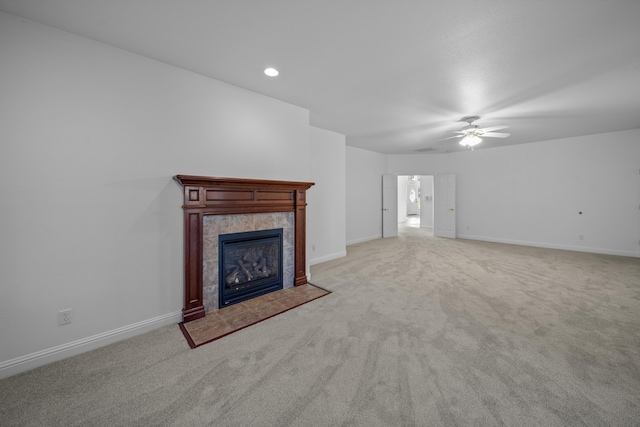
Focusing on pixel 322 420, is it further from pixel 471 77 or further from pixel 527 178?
pixel 527 178

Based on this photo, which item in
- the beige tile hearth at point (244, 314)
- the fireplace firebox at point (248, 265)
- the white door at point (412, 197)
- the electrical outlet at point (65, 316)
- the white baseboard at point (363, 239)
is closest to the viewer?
the electrical outlet at point (65, 316)

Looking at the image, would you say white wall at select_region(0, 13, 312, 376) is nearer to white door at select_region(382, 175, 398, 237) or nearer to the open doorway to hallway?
white door at select_region(382, 175, 398, 237)

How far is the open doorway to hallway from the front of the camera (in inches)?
405

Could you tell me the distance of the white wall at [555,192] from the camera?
5254mm

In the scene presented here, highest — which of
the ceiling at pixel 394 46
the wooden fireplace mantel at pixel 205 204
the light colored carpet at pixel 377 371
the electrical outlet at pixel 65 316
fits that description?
the ceiling at pixel 394 46

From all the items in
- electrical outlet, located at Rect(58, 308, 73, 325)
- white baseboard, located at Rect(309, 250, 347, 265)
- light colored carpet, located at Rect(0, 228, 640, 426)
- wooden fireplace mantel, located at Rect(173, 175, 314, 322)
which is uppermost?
wooden fireplace mantel, located at Rect(173, 175, 314, 322)

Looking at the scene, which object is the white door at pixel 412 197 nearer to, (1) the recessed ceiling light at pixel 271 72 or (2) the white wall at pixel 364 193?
(2) the white wall at pixel 364 193

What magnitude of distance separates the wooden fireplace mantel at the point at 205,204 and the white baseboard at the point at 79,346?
24 cm

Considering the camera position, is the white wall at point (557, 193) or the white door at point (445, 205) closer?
the white wall at point (557, 193)

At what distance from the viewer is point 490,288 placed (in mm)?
3445

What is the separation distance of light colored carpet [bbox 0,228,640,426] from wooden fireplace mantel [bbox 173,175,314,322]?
45 centimetres

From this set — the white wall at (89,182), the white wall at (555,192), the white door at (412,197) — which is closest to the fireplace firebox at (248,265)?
the white wall at (89,182)

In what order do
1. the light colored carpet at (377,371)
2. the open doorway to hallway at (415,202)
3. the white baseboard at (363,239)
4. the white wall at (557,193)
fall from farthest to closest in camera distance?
1. the open doorway to hallway at (415,202)
2. the white baseboard at (363,239)
3. the white wall at (557,193)
4. the light colored carpet at (377,371)

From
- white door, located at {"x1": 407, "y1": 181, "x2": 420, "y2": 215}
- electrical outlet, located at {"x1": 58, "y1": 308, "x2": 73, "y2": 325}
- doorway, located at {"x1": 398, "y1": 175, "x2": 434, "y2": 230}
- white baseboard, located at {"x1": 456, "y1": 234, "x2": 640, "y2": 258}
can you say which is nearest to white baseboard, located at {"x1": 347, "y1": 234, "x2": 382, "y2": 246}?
white baseboard, located at {"x1": 456, "y1": 234, "x2": 640, "y2": 258}
